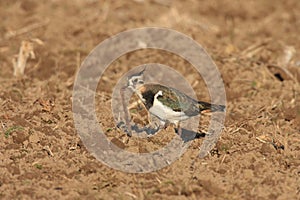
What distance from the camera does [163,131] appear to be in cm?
755

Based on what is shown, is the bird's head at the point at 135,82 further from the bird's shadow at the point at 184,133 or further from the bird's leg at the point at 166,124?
the bird's leg at the point at 166,124

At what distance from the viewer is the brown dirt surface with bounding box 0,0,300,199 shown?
251 inches

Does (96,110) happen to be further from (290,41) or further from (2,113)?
(290,41)

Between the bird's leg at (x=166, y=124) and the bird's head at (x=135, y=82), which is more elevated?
the bird's head at (x=135, y=82)

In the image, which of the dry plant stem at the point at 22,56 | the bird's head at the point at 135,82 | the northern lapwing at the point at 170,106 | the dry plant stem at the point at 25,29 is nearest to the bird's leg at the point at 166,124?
the northern lapwing at the point at 170,106

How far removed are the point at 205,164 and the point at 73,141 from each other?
65.8 inches

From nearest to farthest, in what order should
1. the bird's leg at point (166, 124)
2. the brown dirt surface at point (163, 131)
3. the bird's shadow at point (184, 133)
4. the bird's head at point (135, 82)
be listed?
the brown dirt surface at point (163, 131)
the bird's shadow at point (184, 133)
the bird's leg at point (166, 124)
the bird's head at point (135, 82)

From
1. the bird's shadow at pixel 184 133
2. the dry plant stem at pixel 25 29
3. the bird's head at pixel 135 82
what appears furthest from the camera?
the dry plant stem at pixel 25 29

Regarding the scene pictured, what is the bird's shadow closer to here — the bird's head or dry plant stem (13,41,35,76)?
the bird's head

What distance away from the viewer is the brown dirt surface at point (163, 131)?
6.38 metres

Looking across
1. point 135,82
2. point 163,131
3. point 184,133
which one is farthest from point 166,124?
point 135,82

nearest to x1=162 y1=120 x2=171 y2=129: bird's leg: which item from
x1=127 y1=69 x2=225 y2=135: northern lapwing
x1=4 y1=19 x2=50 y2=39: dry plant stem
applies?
x1=127 y1=69 x2=225 y2=135: northern lapwing

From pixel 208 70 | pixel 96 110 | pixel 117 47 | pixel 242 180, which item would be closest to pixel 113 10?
pixel 117 47

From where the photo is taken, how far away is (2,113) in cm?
780
